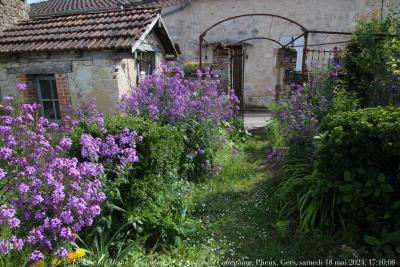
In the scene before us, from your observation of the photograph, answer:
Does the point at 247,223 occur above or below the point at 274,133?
below

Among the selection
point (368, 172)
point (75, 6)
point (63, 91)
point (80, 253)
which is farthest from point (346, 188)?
point (75, 6)

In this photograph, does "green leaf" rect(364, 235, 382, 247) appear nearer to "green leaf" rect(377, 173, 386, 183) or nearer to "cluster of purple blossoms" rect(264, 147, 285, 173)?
"green leaf" rect(377, 173, 386, 183)

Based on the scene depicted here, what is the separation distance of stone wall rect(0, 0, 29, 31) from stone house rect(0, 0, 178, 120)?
0.02m

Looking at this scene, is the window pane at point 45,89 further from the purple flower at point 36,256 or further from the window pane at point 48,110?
the purple flower at point 36,256

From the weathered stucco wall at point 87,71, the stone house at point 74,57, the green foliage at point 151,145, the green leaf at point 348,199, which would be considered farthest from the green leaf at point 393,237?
the weathered stucco wall at point 87,71

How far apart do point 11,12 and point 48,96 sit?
2.54 meters

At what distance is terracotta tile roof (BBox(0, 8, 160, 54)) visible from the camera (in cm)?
622

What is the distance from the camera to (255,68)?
45.6ft

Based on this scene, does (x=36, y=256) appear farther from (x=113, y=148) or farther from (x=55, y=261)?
(x=113, y=148)

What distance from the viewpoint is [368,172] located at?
9.37ft

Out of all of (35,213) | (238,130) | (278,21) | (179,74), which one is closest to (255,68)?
(278,21)

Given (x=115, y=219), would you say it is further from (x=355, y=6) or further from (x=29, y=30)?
(x=355, y=6)

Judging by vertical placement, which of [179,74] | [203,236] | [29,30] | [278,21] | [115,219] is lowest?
[203,236]

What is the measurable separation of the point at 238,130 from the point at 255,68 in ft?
23.7
